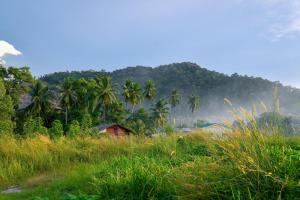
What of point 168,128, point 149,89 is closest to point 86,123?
point 168,128

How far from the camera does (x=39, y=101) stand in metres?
50.0

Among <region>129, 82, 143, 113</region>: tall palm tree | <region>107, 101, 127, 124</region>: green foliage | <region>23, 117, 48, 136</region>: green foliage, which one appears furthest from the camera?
<region>129, 82, 143, 113</region>: tall palm tree

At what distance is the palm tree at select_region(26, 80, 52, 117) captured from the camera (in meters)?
49.3

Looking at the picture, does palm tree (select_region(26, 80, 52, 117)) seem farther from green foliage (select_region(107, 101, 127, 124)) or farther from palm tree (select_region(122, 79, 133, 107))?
palm tree (select_region(122, 79, 133, 107))

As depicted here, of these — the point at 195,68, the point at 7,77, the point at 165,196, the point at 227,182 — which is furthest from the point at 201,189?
the point at 195,68

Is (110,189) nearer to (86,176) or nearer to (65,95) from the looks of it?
(86,176)

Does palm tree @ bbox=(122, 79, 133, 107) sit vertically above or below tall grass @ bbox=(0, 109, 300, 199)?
above

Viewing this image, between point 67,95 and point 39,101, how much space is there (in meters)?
4.08

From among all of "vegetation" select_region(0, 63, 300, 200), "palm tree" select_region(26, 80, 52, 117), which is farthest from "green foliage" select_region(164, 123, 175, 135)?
"palm tree" select_region(26, 80, 52, 117)

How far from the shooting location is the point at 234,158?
11.2ft

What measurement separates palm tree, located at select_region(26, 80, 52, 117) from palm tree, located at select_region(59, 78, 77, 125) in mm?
1924

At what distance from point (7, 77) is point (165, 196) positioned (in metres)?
47.0

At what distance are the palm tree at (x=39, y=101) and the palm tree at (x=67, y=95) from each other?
192 cm

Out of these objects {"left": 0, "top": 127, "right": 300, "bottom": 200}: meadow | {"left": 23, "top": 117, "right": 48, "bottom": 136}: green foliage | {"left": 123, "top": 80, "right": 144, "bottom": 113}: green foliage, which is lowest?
{"left": 23, "top": 117, "right": 48, "bottom": 136}: green foliage
